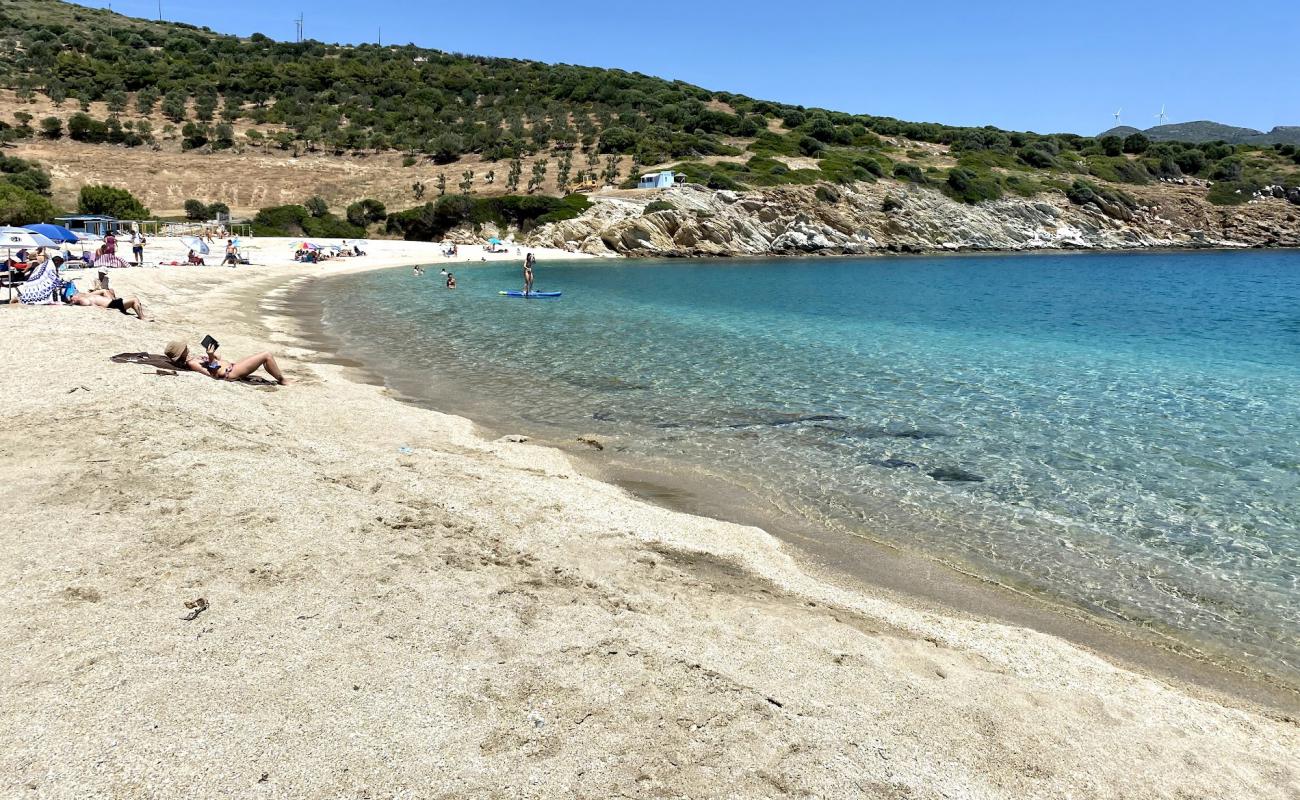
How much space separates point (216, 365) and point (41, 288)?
27.2 ft

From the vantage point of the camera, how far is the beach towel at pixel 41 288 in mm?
15914

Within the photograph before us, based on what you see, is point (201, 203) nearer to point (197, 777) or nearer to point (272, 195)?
point (272, 195)

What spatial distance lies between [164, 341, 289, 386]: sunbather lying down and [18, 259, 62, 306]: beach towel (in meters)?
7.34

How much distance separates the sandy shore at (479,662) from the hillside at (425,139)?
167 ft

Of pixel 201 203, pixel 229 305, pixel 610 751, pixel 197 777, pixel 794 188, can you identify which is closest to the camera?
pixel 197 777

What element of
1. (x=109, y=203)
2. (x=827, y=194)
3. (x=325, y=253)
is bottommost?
(x=325, y=253)

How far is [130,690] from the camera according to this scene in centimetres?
395

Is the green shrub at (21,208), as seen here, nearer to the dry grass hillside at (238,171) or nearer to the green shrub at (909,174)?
the dry grass hillside at (238,171)

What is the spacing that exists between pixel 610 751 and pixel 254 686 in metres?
2.17

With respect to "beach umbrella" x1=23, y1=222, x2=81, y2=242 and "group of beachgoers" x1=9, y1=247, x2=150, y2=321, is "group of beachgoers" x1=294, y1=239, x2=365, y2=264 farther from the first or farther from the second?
"group of beachgoers" x1=9, y1=247, x2=150, y2=321

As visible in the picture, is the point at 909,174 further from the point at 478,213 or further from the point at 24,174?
the point at 24,174

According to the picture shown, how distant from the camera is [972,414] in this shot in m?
13.1

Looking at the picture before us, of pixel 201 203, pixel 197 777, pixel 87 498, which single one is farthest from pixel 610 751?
pixel 201 203

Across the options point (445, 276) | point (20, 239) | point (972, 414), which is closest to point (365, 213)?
point (445, 276)
